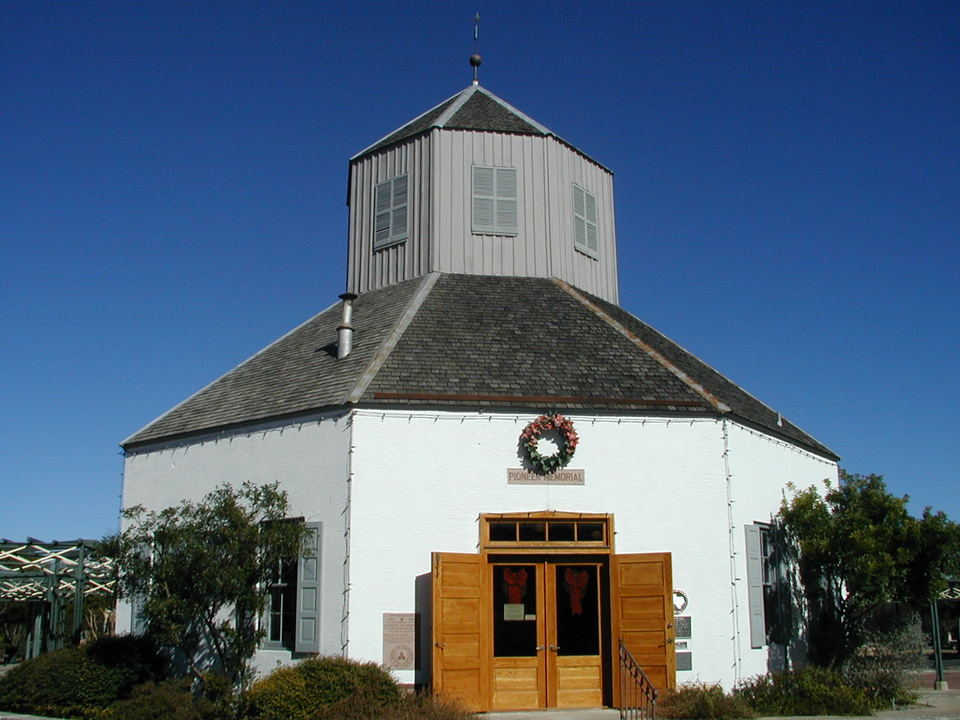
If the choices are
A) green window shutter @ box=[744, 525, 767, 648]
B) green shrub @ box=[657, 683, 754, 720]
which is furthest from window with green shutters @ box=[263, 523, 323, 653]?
green window shutter @ box=[744, 525, 767, 648]

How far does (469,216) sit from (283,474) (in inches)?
324

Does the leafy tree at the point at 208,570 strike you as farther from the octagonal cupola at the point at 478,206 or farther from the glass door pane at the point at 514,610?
the octagonal cupola at the point at 478,206

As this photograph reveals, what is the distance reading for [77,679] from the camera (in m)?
15.9

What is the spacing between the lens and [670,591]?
15.6 metres

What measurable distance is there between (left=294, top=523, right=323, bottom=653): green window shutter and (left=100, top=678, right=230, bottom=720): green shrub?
1.84 m

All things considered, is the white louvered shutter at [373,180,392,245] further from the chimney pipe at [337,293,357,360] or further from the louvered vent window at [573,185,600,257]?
the chimney pipe at [337,293,357,360]

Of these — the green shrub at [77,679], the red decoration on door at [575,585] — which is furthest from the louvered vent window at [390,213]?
the green shrub at [77,679]

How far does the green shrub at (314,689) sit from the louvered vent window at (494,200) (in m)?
11.3

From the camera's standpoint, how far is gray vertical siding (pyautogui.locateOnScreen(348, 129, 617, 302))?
22.4 meters

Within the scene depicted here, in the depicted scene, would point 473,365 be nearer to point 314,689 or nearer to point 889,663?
point 314,689

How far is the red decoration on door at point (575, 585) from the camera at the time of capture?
16.2 m

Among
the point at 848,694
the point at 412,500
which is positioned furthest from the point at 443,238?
the point at 848,694

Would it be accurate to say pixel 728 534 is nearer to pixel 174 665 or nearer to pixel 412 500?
pixel 412 500

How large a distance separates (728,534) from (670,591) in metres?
1.82
